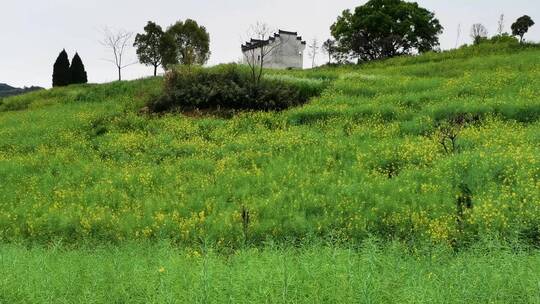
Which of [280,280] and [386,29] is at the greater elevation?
[386,29]

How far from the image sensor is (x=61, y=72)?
44.7m

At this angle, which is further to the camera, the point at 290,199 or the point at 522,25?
the point at 522,25

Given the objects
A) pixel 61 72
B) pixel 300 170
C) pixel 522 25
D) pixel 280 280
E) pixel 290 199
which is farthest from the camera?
pixel 522 25

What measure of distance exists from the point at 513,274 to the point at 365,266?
1.83m

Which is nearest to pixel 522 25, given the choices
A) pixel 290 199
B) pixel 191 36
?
pixel 191 36

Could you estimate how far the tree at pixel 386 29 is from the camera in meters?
55.2

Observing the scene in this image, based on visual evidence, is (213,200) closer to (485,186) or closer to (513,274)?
(485,186)

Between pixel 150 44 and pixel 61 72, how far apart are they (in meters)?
20.1

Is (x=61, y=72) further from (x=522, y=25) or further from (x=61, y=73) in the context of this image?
(x=522, y=25)

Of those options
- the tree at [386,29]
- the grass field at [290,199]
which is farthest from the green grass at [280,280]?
the tree at [386,29]

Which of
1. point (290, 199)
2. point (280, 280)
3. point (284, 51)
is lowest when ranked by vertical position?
point (290, 199)

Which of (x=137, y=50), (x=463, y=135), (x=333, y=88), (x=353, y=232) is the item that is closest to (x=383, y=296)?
(x=353, y=232)

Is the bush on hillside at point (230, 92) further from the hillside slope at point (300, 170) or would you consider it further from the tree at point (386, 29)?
the tree at point (386, 29)

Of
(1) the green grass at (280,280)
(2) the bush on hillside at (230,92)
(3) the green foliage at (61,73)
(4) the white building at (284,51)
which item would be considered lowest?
(1) the green grass at (280,280)
